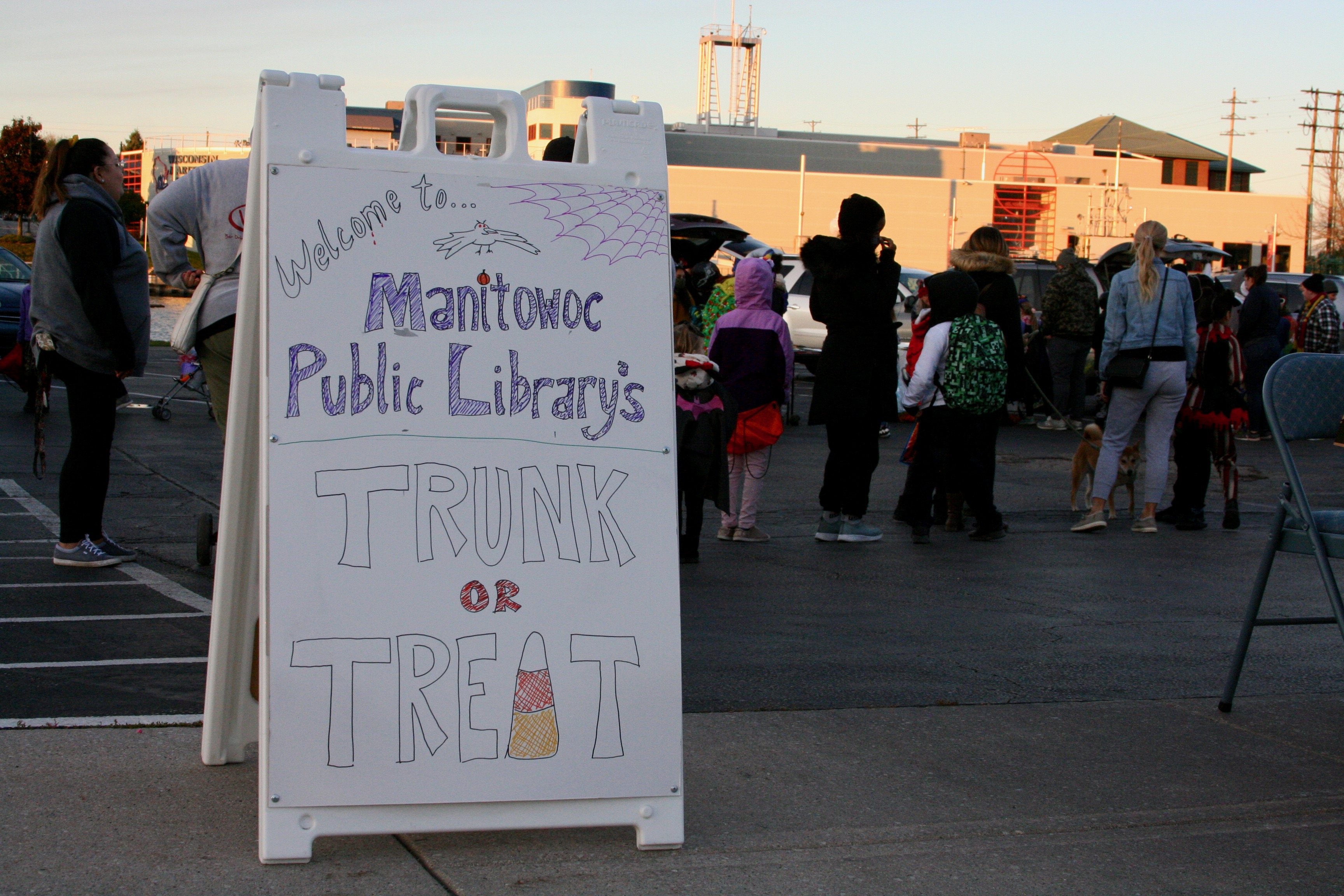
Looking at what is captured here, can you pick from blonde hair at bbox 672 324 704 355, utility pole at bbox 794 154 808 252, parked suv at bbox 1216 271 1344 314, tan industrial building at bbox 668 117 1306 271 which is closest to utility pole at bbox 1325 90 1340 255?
tan industrial building at bbox 668 117 1306 271

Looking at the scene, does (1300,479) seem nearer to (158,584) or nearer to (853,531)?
(853,531)

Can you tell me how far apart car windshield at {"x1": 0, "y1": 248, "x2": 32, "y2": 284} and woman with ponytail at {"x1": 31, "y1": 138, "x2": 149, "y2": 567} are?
1319 cm

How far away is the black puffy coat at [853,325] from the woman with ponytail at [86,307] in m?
3.73

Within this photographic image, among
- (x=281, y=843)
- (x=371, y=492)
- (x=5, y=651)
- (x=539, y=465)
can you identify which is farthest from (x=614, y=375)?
(x=5, y=651)

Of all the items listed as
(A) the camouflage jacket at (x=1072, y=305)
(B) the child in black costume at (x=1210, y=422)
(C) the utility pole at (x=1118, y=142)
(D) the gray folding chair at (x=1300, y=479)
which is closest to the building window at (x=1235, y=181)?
(C) the utility pole at (x=1118, y=142)

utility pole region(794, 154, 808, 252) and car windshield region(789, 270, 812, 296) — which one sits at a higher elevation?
utility pole region(794, 154, 808, 252)

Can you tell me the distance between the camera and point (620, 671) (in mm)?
3389

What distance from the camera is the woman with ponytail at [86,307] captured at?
6230 millimetres

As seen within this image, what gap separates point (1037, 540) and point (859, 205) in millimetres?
2484

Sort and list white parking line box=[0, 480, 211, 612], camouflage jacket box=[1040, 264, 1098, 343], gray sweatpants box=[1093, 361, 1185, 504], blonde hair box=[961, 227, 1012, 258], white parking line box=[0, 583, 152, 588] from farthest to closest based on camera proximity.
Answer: camouflage jacket box=[1040, 264, 1098, 343], blonde hair box=[961, 227, 1012, 258], gray sweatpants box=[1093, 361, 1185, 504], white parking line box=[0, 583, 152, 588], white parking line box=[0, 480, 211, 612]

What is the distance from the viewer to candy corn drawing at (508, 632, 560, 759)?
3.30 meters

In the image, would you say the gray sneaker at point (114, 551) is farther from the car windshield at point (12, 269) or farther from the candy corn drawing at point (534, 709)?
the car windshield at point (12, 269)

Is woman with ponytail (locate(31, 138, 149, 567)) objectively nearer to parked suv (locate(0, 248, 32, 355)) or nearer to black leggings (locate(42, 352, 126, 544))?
black leggings (locate(42, 352, 126, 544))

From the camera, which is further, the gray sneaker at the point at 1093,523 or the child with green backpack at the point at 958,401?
the gray sneaker at the point at 1093,523
